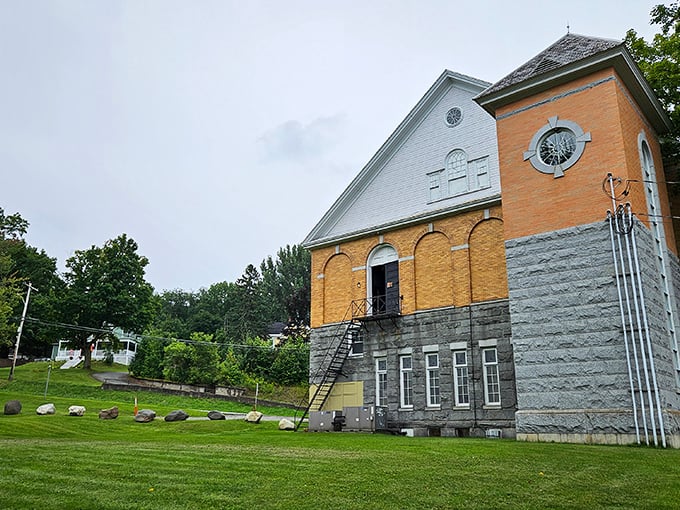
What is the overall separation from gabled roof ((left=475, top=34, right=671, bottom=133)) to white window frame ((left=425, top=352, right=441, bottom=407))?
876 centimetres

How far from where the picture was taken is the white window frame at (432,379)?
804 inches

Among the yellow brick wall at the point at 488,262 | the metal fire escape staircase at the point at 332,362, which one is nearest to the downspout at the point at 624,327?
the yellow brick wall at the point at 488,262

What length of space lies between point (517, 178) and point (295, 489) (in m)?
13.1

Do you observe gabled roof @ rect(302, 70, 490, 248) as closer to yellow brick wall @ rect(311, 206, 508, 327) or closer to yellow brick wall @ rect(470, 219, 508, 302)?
yellow brick wall @ rect(311, 206, 508, 327)

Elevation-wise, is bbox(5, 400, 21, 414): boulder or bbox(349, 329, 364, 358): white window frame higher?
bbox(349, 329, 364, 358): white window frame

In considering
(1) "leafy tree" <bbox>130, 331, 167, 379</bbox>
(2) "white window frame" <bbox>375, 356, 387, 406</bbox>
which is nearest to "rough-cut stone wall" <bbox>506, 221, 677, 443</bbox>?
(2) "white window frame" <bbox>375, 356, 387, 406</bbox>

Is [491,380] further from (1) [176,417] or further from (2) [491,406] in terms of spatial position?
(1) [176,417]

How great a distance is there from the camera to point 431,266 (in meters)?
21.9

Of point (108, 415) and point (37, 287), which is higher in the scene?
point (37, 287)

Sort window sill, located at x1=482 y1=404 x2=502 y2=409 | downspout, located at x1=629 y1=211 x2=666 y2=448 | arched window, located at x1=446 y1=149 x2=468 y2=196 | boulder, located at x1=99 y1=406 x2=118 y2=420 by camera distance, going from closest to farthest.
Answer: downspout, located at x1=629 y1=211 x2=666 y2=448, window sill, located at x1=482 y1=404 x2=502 y2=409, arched window, located at x1=446 y1=149 x2=468 y2=196, boulder, located at x1=99 y1=406 x2=118 y2=420

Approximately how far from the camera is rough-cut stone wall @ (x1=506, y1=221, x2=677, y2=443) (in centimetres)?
1451

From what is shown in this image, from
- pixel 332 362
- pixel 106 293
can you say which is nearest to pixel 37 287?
pixel 106 293

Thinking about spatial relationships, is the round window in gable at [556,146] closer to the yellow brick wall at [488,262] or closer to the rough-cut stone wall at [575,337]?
the rough-cut stone wall at [575,337]

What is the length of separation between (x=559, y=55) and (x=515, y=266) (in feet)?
21.3
